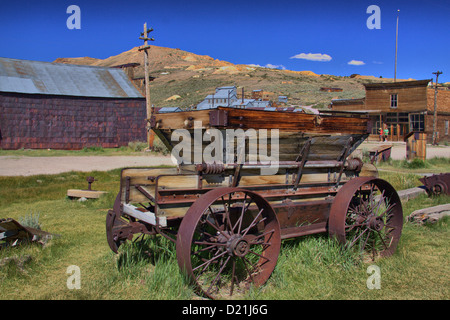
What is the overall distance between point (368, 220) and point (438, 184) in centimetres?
454

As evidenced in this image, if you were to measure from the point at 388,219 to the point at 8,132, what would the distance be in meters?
23.5

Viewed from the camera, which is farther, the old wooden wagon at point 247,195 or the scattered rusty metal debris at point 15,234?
the scattered rusty metal debris at point 15,234

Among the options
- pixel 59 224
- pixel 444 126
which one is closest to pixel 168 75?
pixel 444 126

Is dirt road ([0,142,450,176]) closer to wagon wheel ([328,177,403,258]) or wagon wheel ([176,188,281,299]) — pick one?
wagon wheel ([176,188,281,299])

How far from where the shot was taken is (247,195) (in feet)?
13.7

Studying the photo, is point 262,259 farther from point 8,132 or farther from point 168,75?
point 168,75

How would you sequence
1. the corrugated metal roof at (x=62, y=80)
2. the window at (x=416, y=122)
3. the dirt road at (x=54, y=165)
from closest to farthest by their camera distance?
the dirt road at (x=54, y=165)
the corrugated metal roof at (x=62, y=80)
the window at (x=416, y=122)

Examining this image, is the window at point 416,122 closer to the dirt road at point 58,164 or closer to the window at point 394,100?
the window at point 394,100

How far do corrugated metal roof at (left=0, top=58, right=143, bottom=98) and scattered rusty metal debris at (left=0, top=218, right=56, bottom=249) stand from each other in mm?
20964

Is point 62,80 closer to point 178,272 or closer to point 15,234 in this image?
point 15,234

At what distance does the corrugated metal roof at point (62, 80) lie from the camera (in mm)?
23703

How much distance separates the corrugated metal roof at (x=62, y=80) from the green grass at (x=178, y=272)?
20.8 meters
